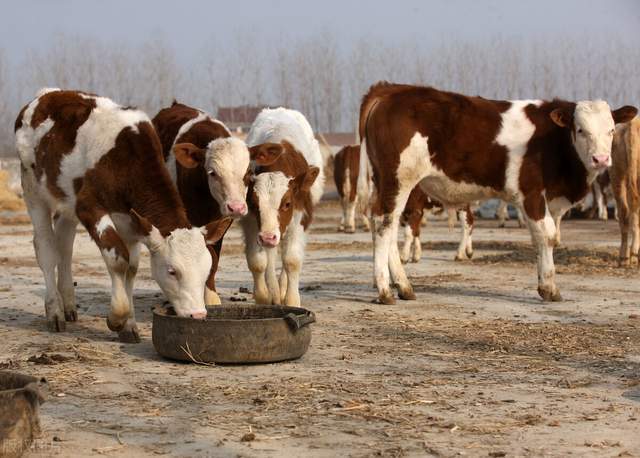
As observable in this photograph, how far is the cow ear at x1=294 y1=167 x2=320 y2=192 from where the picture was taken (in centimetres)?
980

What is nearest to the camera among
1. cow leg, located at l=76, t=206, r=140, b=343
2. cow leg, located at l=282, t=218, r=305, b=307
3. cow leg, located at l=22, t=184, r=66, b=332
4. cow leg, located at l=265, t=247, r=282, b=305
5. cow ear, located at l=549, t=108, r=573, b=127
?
cow leg, located at l=76, t=206, r=140, b=343

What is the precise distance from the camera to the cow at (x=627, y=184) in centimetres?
1498

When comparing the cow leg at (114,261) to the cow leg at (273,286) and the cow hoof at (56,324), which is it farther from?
the cow leg at (273,286)

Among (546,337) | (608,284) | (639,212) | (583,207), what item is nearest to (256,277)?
(546,337)

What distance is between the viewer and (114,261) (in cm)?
845

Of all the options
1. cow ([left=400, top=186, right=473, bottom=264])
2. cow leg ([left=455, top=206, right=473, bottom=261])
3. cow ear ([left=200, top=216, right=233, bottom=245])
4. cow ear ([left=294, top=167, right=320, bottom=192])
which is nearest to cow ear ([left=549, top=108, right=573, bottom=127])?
cow ear ([left=294, top=167, right=320, bottom=192])

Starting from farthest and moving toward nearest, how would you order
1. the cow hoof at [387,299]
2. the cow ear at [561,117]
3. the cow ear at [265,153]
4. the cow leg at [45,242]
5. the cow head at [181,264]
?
the cow ear at [561,117] < the cow hoof at [387,299] < the cow ear at [265,153] < the cow leg at [45,242] < the cow head at [181,264]

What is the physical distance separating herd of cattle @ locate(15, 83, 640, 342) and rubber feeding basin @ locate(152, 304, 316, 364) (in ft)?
1.06

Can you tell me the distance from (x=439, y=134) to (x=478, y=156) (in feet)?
1.71

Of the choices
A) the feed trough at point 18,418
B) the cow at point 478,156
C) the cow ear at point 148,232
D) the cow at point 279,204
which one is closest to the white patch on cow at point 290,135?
the cow at point 279,204

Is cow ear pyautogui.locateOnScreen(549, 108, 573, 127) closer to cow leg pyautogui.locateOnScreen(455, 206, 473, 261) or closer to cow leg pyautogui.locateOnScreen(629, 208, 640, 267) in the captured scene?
cow leg pyautogui.locateOnScreen(629, 208, 640, 267)

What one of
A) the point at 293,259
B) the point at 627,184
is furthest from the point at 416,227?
the point at 293,259

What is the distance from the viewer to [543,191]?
38.0 feet

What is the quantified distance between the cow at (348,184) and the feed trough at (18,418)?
60.6ft
